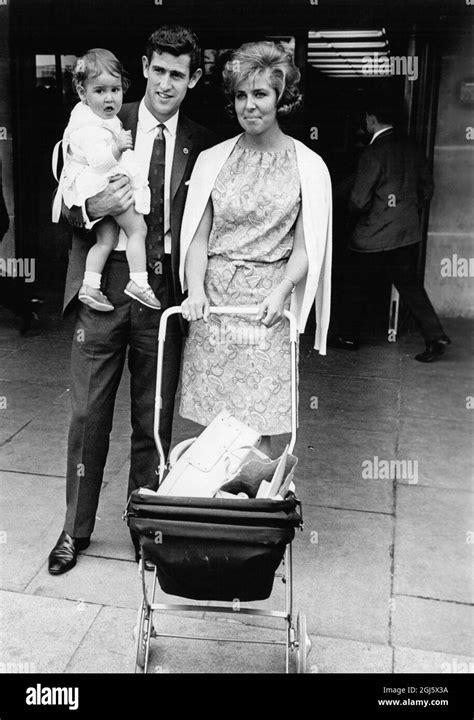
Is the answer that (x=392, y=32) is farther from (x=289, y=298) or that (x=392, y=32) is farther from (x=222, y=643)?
(x=222, y=643)

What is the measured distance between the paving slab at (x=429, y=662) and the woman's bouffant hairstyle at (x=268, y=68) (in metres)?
2.11

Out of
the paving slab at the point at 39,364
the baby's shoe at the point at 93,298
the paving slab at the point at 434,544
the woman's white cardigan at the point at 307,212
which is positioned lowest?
the paving slab at the point at 434,544

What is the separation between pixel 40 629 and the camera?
323 centimetres

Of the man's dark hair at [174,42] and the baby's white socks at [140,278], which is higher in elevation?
the man's dark hair at [174,42]

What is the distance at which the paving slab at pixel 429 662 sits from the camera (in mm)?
3053

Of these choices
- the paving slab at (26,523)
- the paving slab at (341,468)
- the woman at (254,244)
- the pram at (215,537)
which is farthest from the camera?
the paving slab at (341,468)

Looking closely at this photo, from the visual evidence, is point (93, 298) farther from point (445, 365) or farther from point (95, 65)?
point (445, 365)

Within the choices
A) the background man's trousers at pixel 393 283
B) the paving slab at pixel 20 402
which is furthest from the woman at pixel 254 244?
the background man's trousers at pixel 393 283

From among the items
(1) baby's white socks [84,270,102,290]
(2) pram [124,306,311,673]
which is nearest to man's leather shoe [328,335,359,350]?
(1) baby's white socks [84,270,102,290]

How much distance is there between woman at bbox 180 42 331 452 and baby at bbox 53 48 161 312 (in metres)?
0.19

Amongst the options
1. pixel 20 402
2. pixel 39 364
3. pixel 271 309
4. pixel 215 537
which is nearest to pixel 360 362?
pixel 39 364

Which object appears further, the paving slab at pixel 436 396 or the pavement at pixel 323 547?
the paving slab at pixel 436 396

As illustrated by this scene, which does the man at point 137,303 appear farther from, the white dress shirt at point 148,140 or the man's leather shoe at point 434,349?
the man's leather shoe at point 434,349

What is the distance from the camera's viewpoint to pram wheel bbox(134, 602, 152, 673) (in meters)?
2.92
